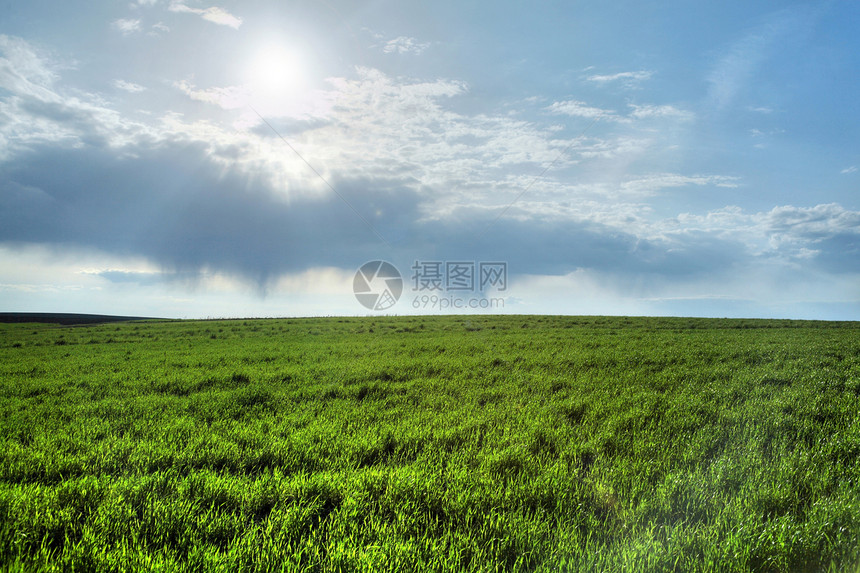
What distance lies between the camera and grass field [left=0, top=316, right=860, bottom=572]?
10.2ft

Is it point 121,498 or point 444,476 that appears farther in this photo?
point 444,476

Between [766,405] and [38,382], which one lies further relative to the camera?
[38,382]

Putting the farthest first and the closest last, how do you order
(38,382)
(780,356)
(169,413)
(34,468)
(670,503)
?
(780,356) < (38,382) < (169,413) < (34,468) < (670,503)

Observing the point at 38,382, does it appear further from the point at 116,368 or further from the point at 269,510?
the point at 269,510

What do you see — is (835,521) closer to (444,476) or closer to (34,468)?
(444,476)

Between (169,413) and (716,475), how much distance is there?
825 centimetres

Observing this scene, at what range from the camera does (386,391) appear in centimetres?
870

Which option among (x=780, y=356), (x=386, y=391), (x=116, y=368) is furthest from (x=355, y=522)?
(x=780, y=356)

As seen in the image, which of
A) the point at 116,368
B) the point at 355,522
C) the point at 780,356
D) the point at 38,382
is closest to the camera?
the point at 355,522

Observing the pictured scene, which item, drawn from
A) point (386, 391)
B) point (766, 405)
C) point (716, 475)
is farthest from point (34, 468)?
point (766, 405)

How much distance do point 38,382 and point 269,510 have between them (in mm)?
10638

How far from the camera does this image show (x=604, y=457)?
493 cm

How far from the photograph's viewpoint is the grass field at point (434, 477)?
311 cm

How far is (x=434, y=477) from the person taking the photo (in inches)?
165
